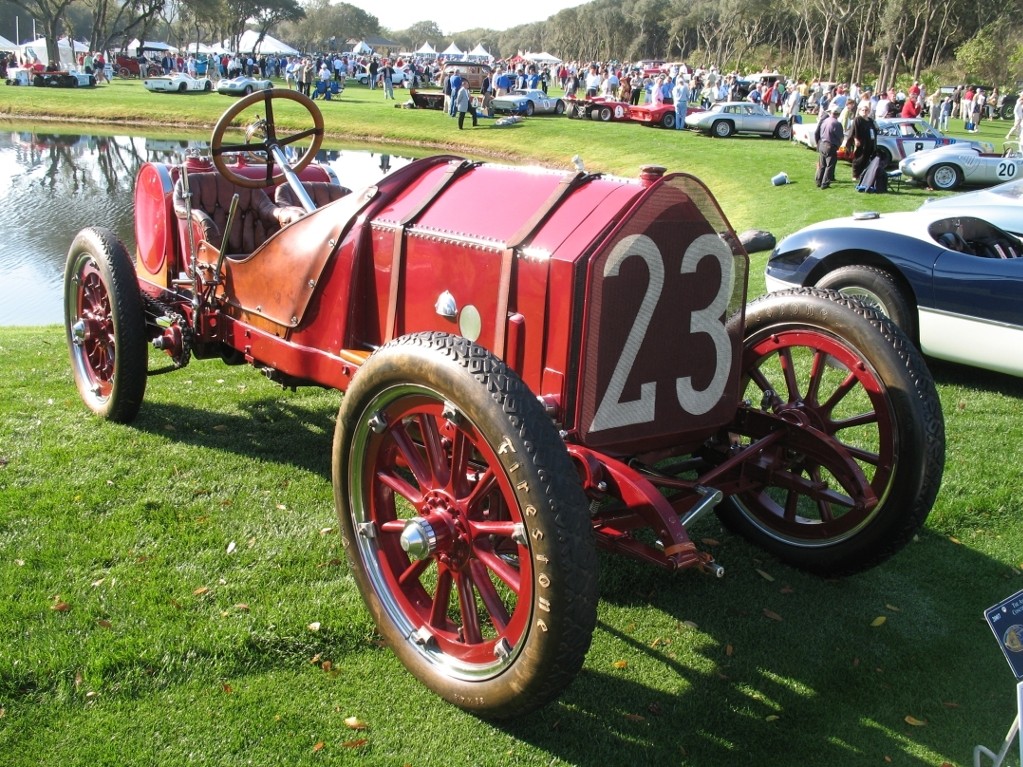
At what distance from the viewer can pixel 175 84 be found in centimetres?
4462

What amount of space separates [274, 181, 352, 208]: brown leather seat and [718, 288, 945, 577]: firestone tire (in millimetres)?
3140

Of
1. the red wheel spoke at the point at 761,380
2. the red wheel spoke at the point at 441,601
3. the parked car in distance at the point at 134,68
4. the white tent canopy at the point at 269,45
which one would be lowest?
the red wheel spoke at the point at 441,601

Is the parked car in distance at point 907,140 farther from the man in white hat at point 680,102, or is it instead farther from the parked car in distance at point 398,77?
the parked car in distance at point 398,77

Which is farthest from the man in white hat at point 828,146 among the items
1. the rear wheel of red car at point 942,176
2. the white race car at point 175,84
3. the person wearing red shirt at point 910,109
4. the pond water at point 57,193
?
the white race car at point 175,84

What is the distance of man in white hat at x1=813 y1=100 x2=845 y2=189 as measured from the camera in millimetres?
18297

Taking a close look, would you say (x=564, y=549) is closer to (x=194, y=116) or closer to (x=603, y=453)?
(x=603, y=453)

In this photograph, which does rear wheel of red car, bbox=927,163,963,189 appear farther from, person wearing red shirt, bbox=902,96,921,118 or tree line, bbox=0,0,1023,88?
tree line, bbox=0,0,1023,88

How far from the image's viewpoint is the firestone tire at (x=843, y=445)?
Answer: 3.59 m

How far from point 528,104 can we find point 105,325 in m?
33.9

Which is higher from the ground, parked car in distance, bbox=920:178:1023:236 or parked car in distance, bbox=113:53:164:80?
parked car in distance, bbox=113:53:164:80

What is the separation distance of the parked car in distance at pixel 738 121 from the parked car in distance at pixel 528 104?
26.2 feet

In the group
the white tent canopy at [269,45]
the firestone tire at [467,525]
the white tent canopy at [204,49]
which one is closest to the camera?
the firestone tire at [467,525]

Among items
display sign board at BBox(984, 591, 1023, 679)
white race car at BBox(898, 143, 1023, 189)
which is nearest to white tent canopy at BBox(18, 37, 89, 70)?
white race car at BBox(898, 143, 1023, 189)

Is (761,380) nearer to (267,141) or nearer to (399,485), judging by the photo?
(399,485)
